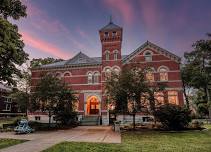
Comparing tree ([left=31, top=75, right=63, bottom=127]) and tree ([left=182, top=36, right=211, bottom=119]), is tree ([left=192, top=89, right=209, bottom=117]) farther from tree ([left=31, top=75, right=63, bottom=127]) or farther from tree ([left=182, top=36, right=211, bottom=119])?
tree ([left=31, top=75, right=63, bottom=127])

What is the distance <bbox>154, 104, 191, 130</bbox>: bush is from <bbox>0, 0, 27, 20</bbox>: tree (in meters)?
17.3

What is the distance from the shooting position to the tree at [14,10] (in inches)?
331

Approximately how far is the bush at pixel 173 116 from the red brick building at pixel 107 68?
11.3m

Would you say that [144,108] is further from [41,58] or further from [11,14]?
[41,58]

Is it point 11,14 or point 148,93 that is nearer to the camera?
point 11,14

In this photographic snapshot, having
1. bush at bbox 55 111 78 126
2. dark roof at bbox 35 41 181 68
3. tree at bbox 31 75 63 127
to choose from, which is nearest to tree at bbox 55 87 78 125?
bush at bbox 55 111 78 126

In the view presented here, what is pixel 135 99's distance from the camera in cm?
2203

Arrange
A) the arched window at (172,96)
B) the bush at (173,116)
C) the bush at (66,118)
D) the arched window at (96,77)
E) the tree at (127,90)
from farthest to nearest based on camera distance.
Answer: the arched window at (96,77) < the arched window at (172,96) < the bush at (66,118) < the tree at (127,90) < the bush at (173,116)

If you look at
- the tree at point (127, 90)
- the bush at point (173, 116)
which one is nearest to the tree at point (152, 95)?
the tree at point (127, 90)

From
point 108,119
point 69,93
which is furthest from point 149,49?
point 69,93

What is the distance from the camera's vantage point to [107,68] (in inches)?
1423

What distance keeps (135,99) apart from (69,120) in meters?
11.5

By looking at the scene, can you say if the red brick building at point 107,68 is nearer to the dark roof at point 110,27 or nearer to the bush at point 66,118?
the dark roof at point 110,27

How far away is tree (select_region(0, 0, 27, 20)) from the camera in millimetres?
8414
